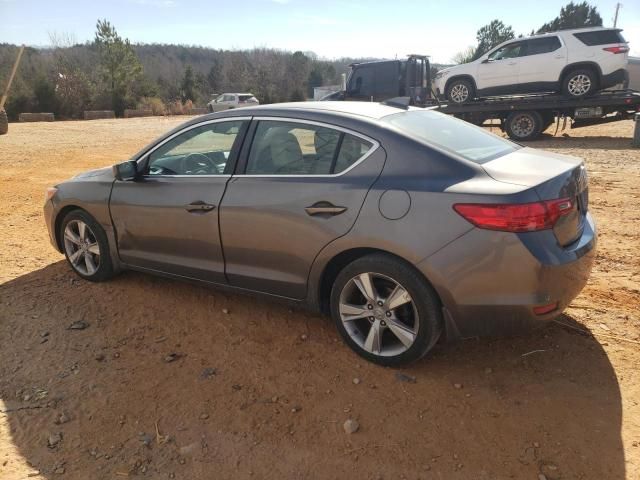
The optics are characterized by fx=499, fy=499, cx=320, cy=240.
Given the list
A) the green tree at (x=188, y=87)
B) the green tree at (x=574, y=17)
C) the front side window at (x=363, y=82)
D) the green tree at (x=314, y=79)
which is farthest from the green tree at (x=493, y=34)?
the front side window at (x=363, y=82)

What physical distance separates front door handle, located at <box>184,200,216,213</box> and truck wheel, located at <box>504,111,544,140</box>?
13.4 metres

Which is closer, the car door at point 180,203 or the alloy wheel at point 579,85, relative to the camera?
the car door at point 180,203

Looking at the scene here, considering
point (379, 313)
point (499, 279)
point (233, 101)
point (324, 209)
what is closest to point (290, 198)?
point (324, 209)

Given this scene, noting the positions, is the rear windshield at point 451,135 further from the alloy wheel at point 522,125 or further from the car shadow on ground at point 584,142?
the alloy wheel at point 522,125

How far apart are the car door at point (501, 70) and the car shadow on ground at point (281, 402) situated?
12.8 meters

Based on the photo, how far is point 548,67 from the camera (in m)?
14.0

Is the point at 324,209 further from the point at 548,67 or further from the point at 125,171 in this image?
the point at 548,67

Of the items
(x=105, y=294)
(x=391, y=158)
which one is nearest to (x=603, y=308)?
(x=391, y=158)

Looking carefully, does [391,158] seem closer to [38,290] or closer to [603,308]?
[603,308]

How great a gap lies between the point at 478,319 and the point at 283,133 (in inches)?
69.5

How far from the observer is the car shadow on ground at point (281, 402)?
2.41 metres

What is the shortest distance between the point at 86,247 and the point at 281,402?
2.56 m

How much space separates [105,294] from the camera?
422 cm

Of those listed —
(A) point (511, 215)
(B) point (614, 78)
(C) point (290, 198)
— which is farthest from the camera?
(B) point (614, 78)
